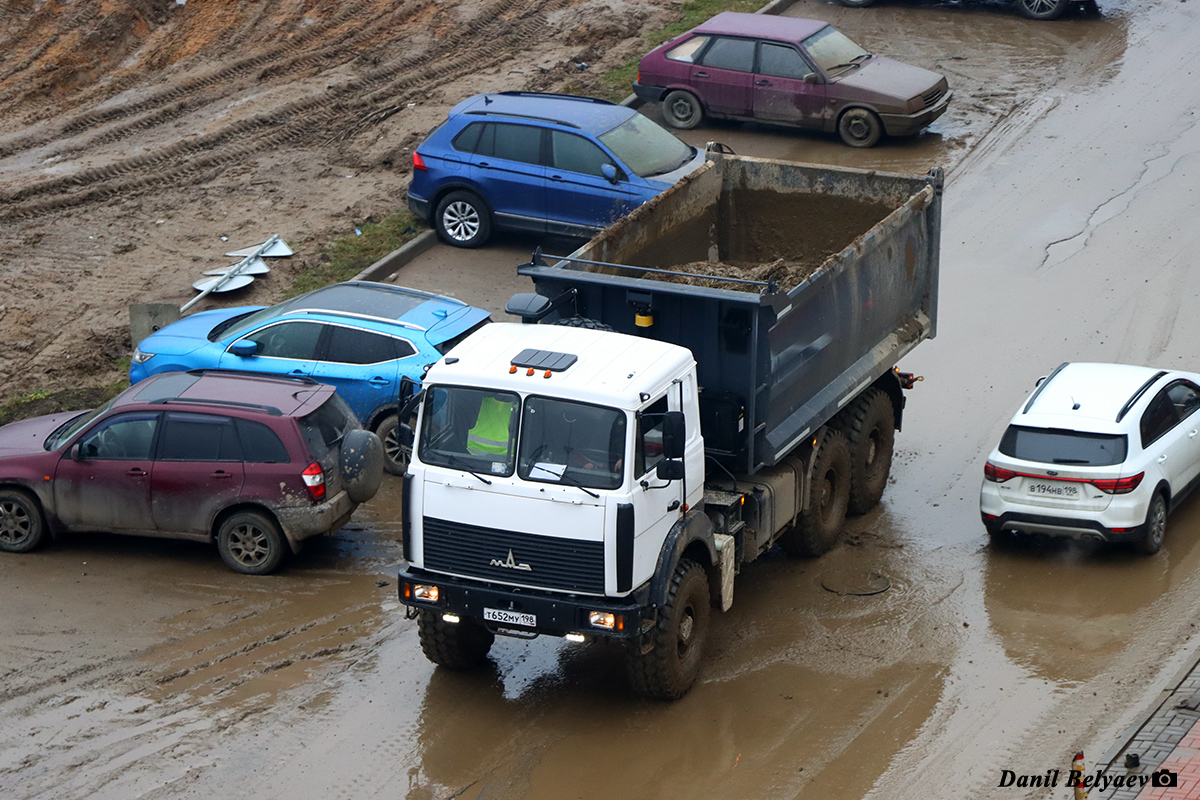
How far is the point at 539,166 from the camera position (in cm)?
1714

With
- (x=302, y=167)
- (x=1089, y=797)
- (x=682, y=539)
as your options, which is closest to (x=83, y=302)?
(x=302, y=167)

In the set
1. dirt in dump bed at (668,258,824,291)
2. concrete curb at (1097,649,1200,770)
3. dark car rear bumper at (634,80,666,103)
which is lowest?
concrete curb at (1097,649,1200,770)

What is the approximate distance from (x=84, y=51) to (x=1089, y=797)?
70.5 ft

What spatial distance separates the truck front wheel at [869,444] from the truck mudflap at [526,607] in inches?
141

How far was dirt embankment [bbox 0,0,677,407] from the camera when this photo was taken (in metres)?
16.8

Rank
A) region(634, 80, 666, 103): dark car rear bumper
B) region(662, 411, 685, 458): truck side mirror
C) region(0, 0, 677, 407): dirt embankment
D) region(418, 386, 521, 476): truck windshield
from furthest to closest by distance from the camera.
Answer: region(634, 80, 666, 103): dark car rear bumper → region(0, 0, 677, 407): dirt embankment → region(418, 386, 521, 476): truck windshield → region(662, 411, 685, 458): truck side mirror

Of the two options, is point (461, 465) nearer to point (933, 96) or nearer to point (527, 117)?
point (527, 117)

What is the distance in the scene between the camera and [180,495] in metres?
11.6

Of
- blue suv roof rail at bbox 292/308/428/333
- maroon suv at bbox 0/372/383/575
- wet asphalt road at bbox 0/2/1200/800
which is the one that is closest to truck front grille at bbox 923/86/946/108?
wet asphalt road at bbox 0/2/1200/800

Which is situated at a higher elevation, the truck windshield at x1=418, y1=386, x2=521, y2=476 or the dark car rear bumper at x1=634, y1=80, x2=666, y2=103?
the dark car rear bumper at x1=634, y1=80, x2=666, y2=103

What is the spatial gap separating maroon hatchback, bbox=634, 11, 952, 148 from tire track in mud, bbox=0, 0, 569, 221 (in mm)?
3781

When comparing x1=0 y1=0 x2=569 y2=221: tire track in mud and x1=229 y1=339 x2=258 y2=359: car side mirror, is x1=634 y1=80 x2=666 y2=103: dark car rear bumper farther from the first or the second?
x1=229 y1=339 x2=258 y2=359: car side mirror

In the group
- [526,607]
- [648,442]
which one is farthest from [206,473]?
[648,442]

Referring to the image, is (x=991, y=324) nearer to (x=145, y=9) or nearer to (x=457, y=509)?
(x=457, y=509)
